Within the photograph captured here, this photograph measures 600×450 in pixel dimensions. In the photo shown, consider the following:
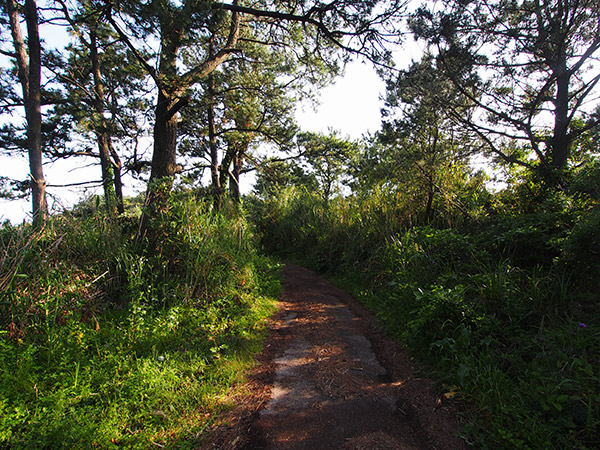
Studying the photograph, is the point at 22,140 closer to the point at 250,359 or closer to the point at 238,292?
the point at 238,292

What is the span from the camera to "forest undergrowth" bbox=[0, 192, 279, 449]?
2.28 meters

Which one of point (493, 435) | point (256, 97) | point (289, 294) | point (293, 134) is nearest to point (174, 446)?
point (493, 435)

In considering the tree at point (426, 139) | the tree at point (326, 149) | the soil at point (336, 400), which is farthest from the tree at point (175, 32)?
the tree at point (326, 149)

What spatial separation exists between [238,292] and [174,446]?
289 centimetres

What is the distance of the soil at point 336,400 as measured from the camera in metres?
2.25

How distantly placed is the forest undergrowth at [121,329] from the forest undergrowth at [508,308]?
7.12ft

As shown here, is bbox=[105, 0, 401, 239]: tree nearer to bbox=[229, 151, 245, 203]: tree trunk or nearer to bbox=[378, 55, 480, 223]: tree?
bbox=[378, 55, 480, 223]: tree

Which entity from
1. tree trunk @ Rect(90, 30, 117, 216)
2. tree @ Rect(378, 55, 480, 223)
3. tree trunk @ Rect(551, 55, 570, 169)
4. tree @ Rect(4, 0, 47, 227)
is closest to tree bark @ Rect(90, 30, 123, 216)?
tree trunk @ Rect(90, 30, 117, 216)

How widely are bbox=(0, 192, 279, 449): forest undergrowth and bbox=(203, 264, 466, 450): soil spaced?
298mm

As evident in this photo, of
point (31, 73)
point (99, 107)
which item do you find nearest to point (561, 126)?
point (31, 73)

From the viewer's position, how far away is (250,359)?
351 cm

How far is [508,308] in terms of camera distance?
323 cm

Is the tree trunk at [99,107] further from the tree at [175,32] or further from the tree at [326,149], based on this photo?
the tree at [326,149]

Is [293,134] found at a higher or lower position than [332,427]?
higher
